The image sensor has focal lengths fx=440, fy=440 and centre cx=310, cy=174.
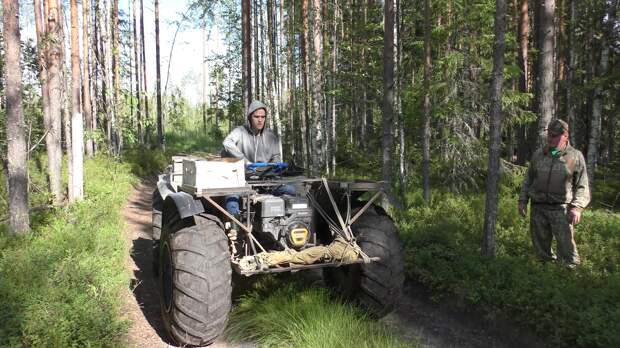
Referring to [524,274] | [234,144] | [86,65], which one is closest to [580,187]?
[524,274]

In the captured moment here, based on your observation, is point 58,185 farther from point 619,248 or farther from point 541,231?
point 619,248

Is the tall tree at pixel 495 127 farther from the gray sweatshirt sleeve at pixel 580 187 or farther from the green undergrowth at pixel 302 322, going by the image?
the green undergrowth at pixel 302 322

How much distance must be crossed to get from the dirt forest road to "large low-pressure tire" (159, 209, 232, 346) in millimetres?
491

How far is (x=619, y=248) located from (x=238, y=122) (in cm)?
2710

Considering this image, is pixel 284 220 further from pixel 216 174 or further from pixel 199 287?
pixel 199 287

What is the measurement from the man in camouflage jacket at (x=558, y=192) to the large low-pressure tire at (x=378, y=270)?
225 centimetres

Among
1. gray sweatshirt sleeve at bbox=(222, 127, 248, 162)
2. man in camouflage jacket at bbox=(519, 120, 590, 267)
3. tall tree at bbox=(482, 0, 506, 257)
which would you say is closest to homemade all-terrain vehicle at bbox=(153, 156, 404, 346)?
gray sweatshirt sleeve at bbox=(222, 127, 248, 162)

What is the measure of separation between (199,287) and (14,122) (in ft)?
15.4

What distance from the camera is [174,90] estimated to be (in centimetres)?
4272

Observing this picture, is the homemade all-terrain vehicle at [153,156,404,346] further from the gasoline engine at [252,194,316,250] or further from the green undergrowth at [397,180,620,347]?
the green undergrowth at [397,180,620,347]

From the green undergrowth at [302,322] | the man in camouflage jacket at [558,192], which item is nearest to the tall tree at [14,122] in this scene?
the green undergrowth at [302,322]

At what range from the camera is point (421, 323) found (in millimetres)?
5262

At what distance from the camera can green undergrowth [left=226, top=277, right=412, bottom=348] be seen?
154 inches

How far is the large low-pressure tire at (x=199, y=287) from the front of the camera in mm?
3834
